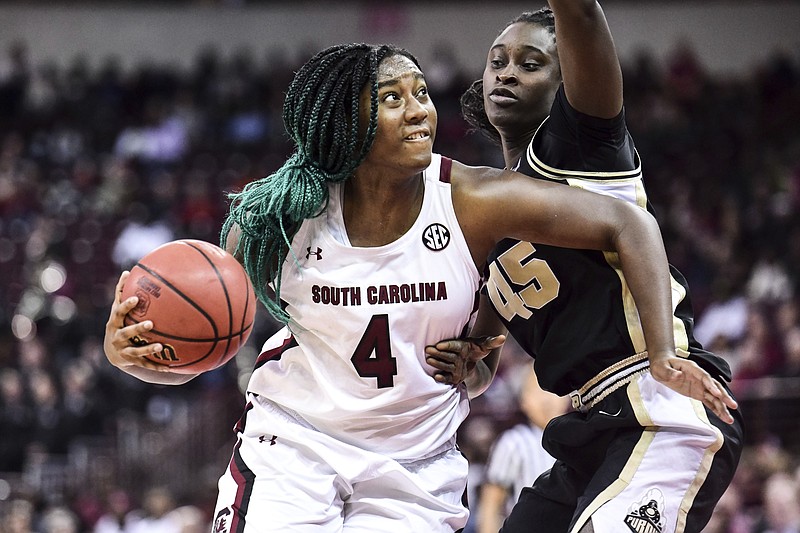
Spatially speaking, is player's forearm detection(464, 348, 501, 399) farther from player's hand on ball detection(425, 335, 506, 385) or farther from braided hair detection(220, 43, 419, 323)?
braided hair detection(220, 43, 419, 323)

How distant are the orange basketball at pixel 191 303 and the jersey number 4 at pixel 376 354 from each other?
37 cm

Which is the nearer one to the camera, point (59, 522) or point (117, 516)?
point (59, 522)

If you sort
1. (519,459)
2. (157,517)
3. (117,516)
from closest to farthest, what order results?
(519,459) < (157,517) < (117,516)

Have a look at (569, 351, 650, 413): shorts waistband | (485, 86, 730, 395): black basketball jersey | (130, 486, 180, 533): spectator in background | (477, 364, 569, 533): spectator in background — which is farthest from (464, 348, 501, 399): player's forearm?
(130, 486, 180, 533): spectator in background

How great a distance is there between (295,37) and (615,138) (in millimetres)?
15960

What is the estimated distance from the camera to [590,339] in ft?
11.2

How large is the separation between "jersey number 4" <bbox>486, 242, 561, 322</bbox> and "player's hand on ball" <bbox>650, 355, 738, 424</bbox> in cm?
48

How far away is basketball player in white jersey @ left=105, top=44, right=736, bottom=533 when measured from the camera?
131 inches

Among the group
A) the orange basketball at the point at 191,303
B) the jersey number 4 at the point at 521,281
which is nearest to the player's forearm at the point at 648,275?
the jersey number 4 at the point at 521,281

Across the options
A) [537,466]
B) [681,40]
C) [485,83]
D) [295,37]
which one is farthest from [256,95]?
[485,83]

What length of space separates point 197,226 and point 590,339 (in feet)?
34.5

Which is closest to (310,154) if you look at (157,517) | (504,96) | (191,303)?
(191,303)

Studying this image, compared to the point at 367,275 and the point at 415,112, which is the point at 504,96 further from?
the point at 367,275

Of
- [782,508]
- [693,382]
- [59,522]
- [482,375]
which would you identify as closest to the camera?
[693,382]
